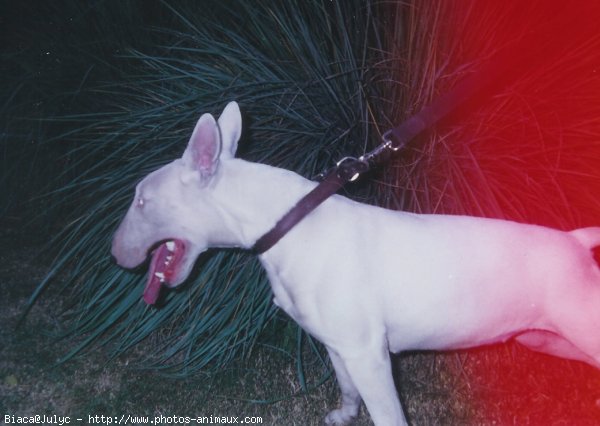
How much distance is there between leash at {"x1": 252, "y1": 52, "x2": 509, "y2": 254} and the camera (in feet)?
6.42

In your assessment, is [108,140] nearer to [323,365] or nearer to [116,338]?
[116,338]

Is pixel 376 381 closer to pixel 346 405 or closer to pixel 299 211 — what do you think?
pixel 299 211

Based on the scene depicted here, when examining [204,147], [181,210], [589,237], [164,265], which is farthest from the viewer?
[164,265]

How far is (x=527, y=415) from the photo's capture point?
9.86ft

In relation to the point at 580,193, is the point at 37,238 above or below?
below

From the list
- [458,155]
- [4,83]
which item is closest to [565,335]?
[458,155]

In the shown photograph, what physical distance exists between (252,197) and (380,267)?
0.63 meters

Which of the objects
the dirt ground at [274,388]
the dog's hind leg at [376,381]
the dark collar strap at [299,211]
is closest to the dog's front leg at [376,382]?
the dog's hind leg at [376,381]

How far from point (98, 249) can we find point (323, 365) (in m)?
1.89

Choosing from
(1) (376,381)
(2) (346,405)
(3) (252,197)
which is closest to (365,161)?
(3) (252,197)

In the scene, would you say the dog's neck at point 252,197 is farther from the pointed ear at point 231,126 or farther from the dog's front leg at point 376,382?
the dog's front leg at point 376,382

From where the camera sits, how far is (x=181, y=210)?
6.64 feet

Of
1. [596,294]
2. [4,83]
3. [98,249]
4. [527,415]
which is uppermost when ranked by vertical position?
[596,294]

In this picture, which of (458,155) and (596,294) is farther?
(458,155)
